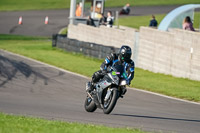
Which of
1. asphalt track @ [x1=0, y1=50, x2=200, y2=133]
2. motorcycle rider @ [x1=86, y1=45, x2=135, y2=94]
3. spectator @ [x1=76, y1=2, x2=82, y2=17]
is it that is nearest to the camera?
asphalt track @ [x1=0, y1=50, x2=200, y2=133]

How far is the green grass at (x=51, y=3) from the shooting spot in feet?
177

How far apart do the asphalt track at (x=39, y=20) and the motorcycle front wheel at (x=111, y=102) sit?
2869 centimetres

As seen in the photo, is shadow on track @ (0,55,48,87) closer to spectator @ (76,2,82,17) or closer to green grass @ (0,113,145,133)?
green grass @ (0,113,145,133)

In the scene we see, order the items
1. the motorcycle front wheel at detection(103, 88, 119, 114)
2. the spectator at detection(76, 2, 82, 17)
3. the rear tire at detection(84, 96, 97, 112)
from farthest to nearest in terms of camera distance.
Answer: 1. the spectator at detection(76, 2, 82, 17)
2. the rear tire at detection(84, 96, 97, 112)
3. the motorcycle front wheel at detection(103, 88, 119, 114)

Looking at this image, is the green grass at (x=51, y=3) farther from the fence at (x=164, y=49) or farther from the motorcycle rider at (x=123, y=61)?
the motorcycle rider at (x=123, y=61)

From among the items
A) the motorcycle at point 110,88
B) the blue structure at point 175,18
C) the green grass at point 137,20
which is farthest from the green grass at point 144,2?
the motorcycle at point 110,88

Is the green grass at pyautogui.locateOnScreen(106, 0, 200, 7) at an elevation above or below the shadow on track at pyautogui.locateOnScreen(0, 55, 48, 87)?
above

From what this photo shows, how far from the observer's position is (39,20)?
45844 mm

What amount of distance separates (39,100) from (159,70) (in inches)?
373

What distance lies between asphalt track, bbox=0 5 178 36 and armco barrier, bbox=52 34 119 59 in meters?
9.60

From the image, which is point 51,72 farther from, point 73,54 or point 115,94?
point 115,94

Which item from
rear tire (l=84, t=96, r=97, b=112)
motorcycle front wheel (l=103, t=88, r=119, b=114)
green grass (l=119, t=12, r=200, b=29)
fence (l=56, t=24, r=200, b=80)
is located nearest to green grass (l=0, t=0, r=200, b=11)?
green grass (l=119, t=12, r=200, b=29)

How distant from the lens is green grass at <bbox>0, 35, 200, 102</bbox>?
1726 centimetres

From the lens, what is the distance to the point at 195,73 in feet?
64.0
